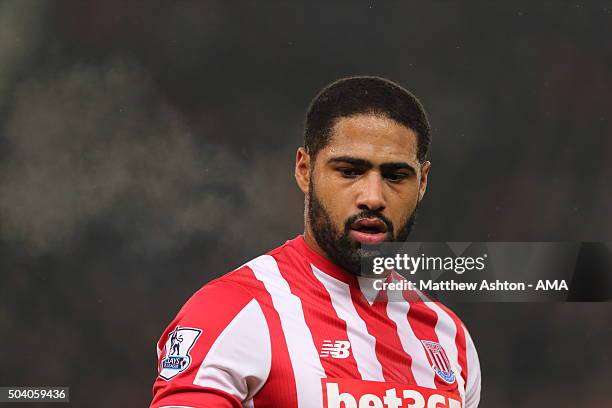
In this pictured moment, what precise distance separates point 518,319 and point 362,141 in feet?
11.2

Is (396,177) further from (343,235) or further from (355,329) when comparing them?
(355,329)

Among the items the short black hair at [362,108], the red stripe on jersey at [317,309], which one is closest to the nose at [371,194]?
the short black hair at [362,108]

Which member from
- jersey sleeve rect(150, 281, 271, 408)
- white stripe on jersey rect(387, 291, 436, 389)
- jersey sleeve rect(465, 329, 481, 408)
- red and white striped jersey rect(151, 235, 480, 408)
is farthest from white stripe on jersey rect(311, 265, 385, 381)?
jersey sleeve rect(465, 329, 481, 408)

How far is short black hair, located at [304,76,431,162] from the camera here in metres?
2.04

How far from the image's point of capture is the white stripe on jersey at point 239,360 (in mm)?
1765

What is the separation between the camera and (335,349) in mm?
1971

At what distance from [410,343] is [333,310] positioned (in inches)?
9.0

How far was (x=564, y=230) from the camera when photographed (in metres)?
5.24

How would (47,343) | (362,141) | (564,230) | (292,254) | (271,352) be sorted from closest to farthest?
(271,352), (362,141), (292,254), (47,343), (564,230)

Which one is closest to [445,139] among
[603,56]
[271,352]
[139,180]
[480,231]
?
[480,231]

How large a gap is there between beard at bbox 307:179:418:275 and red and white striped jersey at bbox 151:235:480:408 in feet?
0.15

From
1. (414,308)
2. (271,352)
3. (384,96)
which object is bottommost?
(271,352)

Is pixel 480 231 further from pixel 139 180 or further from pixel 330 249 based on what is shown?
pixel 330 249

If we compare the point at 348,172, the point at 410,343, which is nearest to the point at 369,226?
the point at 348,172
